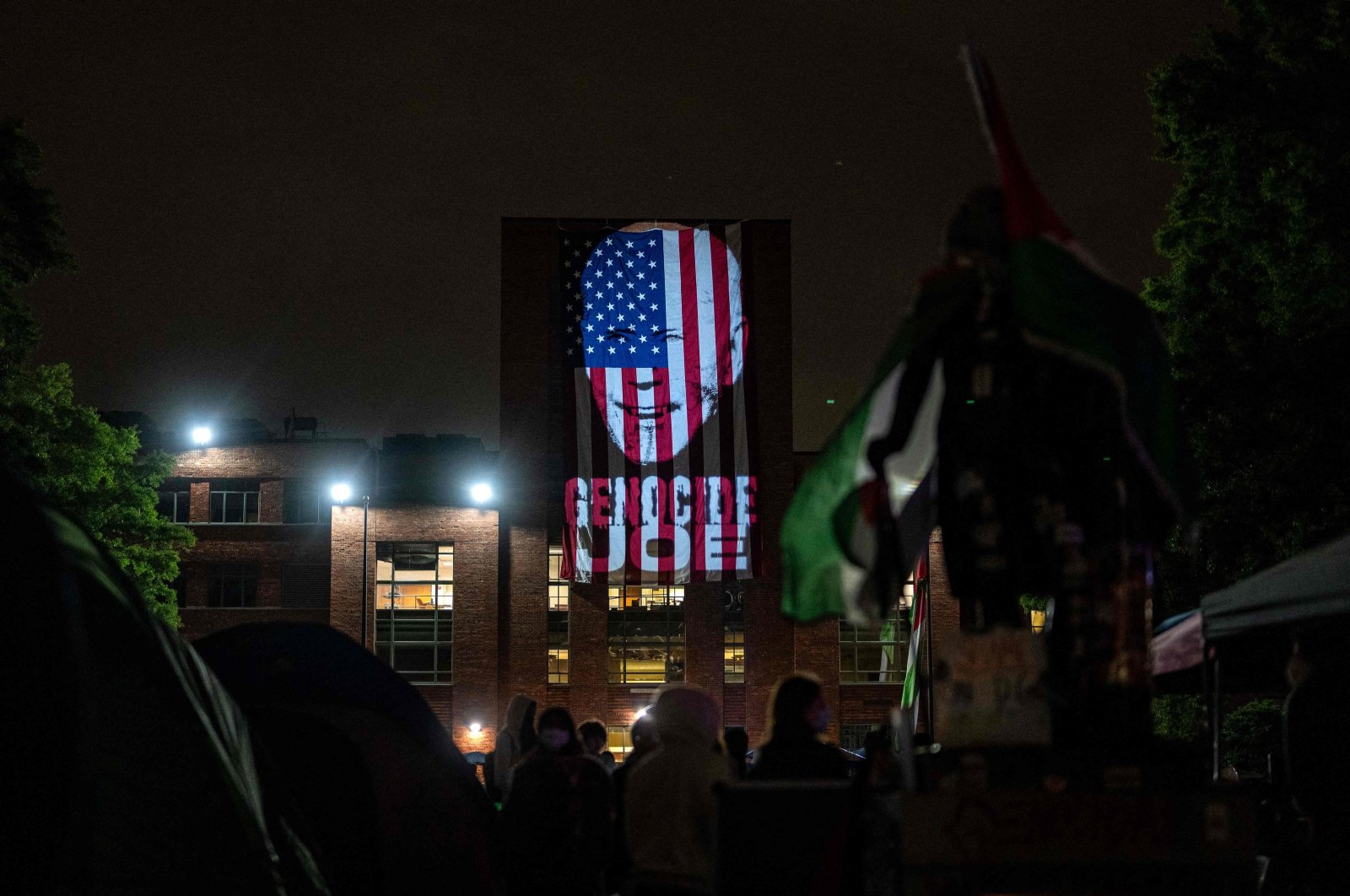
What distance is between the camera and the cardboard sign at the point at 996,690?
3.76 m

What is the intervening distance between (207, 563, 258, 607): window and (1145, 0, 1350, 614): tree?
44414mm

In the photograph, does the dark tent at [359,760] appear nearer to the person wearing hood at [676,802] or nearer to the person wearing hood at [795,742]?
the person wearing hood at [676,802]

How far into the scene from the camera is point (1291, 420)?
53.7 ft

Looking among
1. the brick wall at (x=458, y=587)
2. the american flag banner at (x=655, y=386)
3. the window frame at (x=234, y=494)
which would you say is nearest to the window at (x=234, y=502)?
the window frame at (x=234, y=494)

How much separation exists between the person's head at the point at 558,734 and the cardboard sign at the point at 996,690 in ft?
15.7

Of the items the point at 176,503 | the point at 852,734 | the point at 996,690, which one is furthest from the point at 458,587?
the point at 996,690

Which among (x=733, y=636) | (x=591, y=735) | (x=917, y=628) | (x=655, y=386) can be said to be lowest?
(x=591, y=735)

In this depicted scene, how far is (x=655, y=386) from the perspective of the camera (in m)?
36.3

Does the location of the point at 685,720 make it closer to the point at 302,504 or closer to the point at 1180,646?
the point at 1180,646

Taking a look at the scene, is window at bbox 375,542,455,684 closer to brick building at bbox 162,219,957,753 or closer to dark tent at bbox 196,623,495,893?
brick building at bbox 162,219,957,753

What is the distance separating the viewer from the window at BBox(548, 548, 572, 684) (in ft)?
163

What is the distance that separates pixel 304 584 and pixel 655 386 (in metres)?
26.3

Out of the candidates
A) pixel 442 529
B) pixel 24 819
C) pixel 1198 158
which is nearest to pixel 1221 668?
pixel 24 819

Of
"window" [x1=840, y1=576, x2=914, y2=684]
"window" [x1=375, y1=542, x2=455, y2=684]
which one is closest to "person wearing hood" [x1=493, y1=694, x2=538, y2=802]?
"window" [x1=840, y1=576, x2=914, y2=684]
